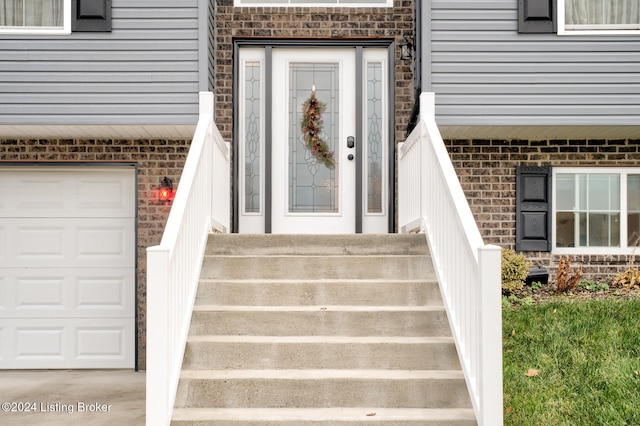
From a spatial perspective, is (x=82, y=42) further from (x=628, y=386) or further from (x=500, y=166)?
(x=628, y=386)

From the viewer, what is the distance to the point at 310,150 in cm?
684

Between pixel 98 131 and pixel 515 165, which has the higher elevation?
pixel 98 131

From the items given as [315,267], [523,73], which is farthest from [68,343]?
[523,73]

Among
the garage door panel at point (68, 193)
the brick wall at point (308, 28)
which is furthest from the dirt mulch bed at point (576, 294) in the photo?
the garage door panel at point (68, 193)

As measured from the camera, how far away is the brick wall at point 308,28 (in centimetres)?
683

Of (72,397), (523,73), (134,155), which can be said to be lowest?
(72,397)

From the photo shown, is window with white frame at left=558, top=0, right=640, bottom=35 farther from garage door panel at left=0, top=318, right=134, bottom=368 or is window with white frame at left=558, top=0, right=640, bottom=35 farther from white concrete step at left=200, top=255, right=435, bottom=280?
garage door panel at left=0, top=318, right=134, bottom=368

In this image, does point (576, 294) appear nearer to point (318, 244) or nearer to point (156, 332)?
point (318, 244)

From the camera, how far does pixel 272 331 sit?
14.2 ft

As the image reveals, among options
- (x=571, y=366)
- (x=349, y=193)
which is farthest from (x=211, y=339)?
(x=349, y=193)

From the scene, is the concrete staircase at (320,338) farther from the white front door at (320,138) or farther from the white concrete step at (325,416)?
the white front door at (320,138)

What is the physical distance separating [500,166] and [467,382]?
11.8 feet

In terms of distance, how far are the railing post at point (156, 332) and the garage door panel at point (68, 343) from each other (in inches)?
147

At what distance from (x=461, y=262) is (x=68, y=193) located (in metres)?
4.75
